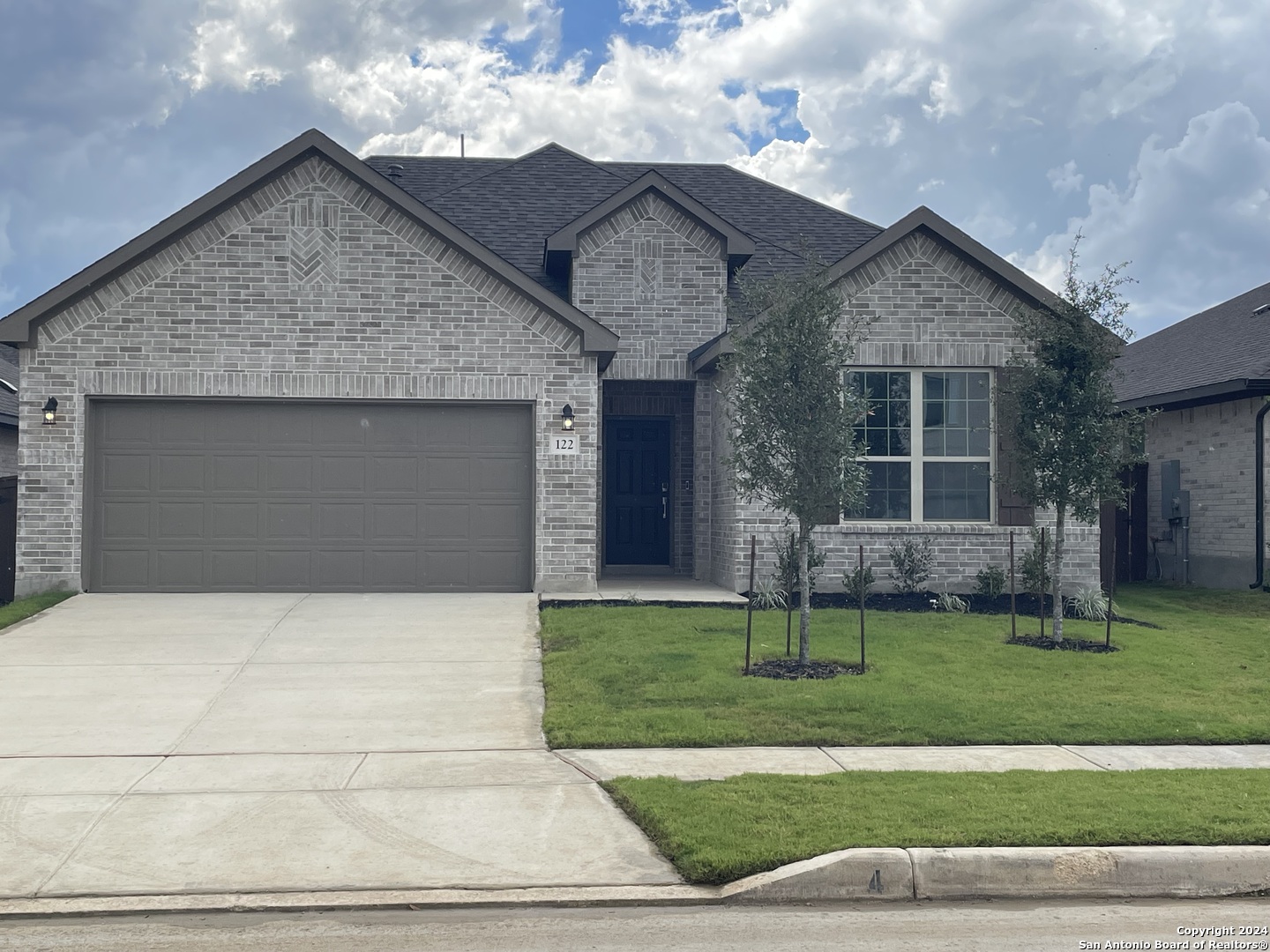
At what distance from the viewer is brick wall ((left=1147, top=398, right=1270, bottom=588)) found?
17.7m

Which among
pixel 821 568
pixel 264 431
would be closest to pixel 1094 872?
pixel 821 568

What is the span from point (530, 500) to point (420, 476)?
1458 mm

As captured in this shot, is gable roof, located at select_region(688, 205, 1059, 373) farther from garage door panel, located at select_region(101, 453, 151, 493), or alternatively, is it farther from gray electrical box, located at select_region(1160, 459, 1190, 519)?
garage door panel, located at select_region(101, 453, 151, 493)

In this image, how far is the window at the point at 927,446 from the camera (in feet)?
50.8

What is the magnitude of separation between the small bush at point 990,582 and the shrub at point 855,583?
4.73ft

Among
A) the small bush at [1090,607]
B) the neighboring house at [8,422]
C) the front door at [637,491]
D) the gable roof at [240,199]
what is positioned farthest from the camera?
the neighboring house at [8,422]

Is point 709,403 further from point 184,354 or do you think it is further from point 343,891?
point 343,891

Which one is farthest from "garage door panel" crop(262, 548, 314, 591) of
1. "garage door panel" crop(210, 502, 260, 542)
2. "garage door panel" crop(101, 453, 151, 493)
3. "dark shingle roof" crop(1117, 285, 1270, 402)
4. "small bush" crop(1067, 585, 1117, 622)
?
"dark shingle roof" crop(1117, 285, 1270, 402)

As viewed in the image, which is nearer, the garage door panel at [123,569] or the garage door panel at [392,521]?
the garage door panel at [123,569]

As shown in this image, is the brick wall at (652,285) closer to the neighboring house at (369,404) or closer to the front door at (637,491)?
the front door at (637,491)

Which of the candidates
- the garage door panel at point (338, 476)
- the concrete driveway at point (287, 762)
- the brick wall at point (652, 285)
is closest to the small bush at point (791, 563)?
the brick wall at point (652, 285)

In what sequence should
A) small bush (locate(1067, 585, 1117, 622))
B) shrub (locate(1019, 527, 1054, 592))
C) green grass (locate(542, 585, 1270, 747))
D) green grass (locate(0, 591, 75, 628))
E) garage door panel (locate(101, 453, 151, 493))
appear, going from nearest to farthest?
1. green grass (locate(542, 585, 1270, 747))
2. green grass (locate(0, 591, 75, 628))
3. small bush (locate(1067, 585, 1117, 622))
4. garage door panel (locate(101, 453, 151, 493))
5. shrub (locate(1019, 527, 1054, 592))

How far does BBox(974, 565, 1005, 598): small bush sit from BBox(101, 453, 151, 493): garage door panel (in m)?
10.7

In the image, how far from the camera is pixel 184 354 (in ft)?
48.6
